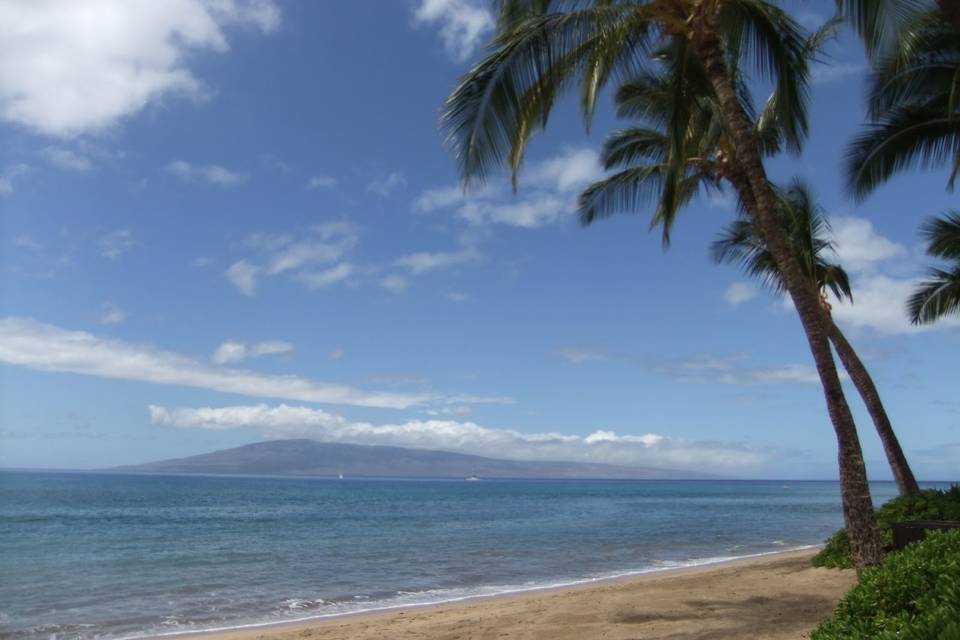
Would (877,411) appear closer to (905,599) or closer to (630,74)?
(630,74)

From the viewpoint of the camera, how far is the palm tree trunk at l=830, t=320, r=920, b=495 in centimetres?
1374

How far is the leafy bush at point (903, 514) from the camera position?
38.3ft

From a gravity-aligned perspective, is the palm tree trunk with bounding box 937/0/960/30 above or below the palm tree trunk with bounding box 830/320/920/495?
above

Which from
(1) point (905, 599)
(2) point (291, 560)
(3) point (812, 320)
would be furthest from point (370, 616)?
(2) point (291, 560)

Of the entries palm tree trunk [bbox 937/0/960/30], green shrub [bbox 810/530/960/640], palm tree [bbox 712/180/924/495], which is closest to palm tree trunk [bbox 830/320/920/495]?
palm tree [bbox 712/180/924/495]

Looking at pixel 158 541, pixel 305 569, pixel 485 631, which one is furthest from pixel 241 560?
pixel 485 631

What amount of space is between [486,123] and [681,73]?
3443 millimetres

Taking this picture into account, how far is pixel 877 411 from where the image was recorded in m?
13.7

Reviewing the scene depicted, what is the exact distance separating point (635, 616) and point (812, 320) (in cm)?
423

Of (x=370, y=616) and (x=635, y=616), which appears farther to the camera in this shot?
(x=370, y=616)

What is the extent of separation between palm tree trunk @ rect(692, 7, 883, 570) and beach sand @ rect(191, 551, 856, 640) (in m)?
1.20

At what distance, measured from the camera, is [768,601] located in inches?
378

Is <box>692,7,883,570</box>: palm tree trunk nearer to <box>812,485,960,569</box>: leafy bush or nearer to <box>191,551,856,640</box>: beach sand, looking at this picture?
<box>191,551,856,640</box>: beach sand

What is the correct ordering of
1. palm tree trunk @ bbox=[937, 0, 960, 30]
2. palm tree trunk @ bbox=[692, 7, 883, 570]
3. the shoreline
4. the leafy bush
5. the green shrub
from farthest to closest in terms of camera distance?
the leafy bush
the shoreline
palm tree trunk @ bbox=[692, 7, 883, 570]
palm tree trunk @ bbox=[937, 0, 960, 30]
the green shrub
